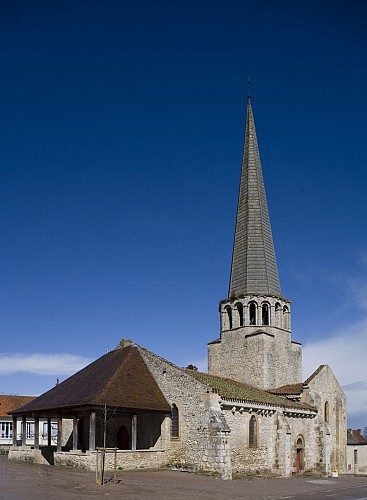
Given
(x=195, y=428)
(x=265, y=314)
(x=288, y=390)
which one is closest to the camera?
(x=195, y=428)

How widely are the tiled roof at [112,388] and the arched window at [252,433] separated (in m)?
4.83

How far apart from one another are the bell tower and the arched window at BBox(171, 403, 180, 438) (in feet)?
40.7

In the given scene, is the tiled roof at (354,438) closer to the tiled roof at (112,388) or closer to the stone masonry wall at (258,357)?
the stone masonry wall at (258,357)

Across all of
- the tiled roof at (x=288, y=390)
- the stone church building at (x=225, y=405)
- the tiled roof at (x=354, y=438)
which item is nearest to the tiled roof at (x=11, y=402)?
the stone church building at (x=225, y=405)

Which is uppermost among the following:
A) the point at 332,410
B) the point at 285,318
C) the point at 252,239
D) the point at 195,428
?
the point at 252,239

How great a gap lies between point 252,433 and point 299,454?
619 centimetres

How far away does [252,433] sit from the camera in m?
34.2

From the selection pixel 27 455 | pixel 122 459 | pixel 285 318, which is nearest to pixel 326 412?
pixel 285 318

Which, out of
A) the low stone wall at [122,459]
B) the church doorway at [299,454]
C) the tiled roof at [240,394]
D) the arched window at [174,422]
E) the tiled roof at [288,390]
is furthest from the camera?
the tiled roof at [288,390]

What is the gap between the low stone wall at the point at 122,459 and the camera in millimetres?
28875

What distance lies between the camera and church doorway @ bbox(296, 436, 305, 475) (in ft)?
125

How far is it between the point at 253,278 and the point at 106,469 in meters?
22.4

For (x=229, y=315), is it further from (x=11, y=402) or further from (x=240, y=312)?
(x=11, y=402)

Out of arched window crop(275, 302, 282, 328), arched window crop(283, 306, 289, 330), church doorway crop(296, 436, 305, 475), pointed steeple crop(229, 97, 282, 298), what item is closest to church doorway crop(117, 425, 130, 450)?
church doorway crop(296, 436, 305, 475)
